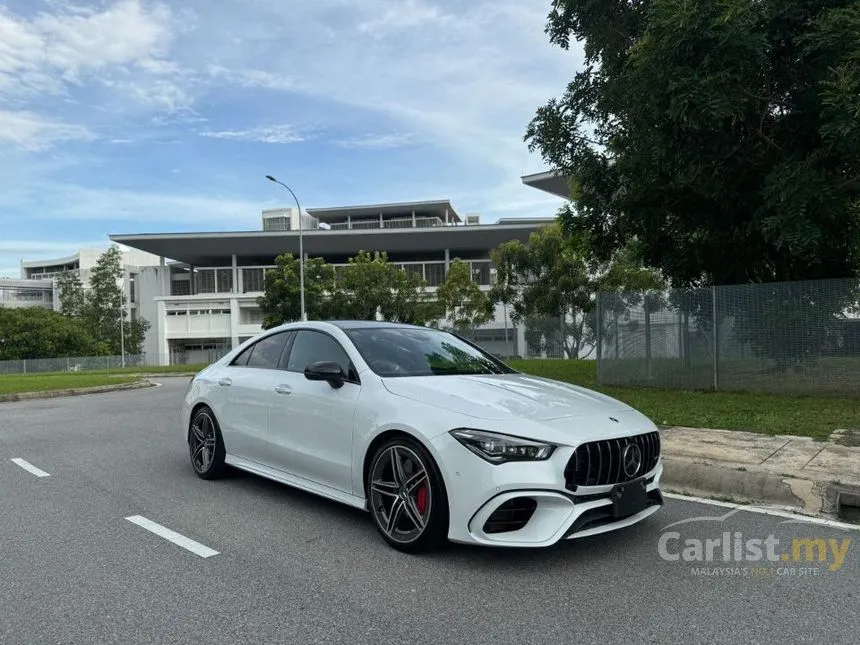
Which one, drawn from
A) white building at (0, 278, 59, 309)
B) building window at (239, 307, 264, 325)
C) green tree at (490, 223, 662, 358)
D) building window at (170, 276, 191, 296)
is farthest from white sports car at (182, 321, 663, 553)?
white building at (0, 278, 59, 309)

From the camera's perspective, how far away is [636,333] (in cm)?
1434

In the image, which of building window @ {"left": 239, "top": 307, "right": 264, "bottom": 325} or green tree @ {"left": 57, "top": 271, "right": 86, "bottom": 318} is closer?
building window @ {"left": 239, "top": 307, "right": 264, "bottom": 325}

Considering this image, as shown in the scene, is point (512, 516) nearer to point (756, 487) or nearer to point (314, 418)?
point (314, 418)

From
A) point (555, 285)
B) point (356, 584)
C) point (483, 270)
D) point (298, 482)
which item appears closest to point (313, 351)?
point (298, 482)

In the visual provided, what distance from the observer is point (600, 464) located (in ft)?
13.4

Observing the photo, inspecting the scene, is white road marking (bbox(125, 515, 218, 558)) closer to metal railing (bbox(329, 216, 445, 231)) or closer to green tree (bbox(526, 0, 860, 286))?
green tree (bbox(526, 0, 860, 286))

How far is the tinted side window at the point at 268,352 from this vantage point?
6145mm

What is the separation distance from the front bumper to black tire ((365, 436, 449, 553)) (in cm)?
13

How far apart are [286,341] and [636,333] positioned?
9.95 meters

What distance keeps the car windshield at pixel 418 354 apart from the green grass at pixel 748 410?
406cm

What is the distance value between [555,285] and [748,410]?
20324 millimetres

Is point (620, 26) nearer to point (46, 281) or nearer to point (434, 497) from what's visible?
point (434, 497)

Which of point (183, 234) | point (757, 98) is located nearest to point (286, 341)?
point (757, 98)

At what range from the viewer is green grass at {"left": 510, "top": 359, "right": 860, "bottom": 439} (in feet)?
27.4
